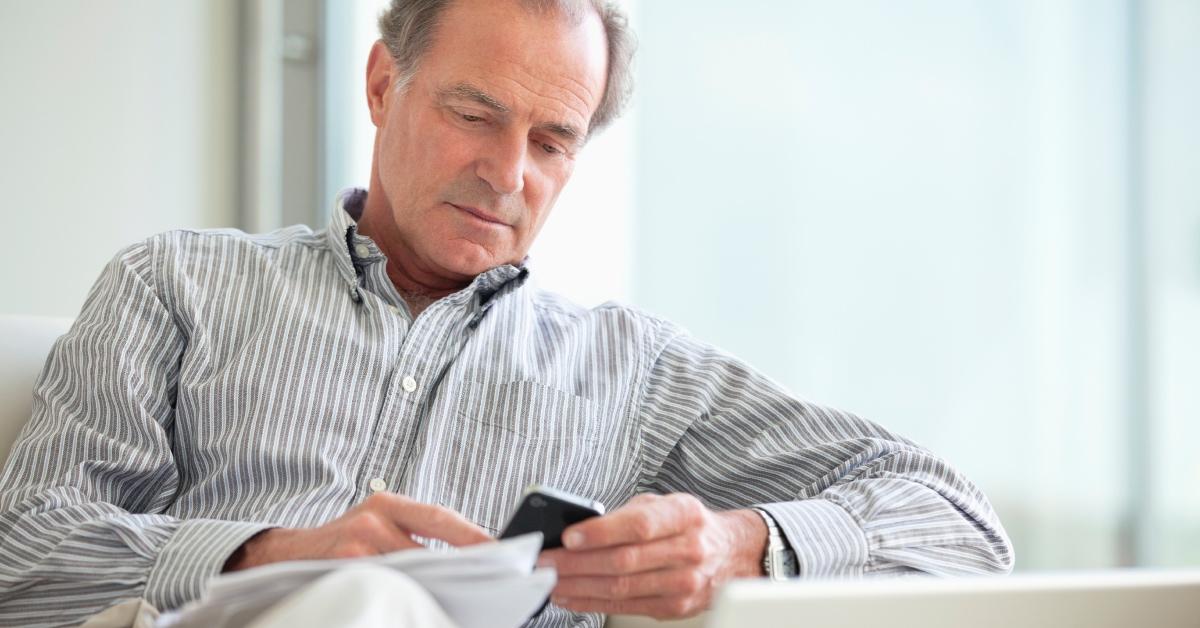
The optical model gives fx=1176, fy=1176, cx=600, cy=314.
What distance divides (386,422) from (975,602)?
88 cm

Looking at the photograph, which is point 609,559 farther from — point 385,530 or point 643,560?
point 385,530

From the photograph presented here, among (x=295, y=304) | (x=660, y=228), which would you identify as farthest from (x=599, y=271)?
(x=295, y=304)

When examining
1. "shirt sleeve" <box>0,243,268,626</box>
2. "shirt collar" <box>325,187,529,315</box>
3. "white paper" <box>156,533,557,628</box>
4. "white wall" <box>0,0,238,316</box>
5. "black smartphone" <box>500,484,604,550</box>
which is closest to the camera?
"white paper" <box>156,533,557,628</box>

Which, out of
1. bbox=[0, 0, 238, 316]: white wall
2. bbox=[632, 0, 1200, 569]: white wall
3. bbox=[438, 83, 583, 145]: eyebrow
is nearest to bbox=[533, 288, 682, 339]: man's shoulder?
bbox=[438, 83, 583, 145]: eyebrow

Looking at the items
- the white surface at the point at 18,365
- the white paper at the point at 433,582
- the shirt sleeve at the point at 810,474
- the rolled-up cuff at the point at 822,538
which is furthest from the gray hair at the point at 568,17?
the white paper at the point at 433,582

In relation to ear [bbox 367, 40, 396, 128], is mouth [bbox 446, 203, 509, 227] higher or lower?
lower

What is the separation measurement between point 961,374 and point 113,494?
1.60 metres

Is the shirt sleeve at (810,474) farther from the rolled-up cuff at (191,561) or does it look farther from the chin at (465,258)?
the rolled-up cuff at (191,561)

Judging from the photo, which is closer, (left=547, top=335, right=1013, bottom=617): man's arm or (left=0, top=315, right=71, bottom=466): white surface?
(left=547, top=335, right=1013, bottom=617): man's arm

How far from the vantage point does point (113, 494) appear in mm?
1293

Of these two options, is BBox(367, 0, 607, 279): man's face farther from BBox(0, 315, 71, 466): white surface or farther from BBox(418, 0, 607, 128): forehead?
BBox(0, 315, 71, 466): white surface

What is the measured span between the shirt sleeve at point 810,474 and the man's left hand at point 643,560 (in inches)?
7.3

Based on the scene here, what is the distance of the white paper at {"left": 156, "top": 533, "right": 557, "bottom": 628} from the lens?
0.76 metres

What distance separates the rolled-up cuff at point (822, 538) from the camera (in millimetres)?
1243
